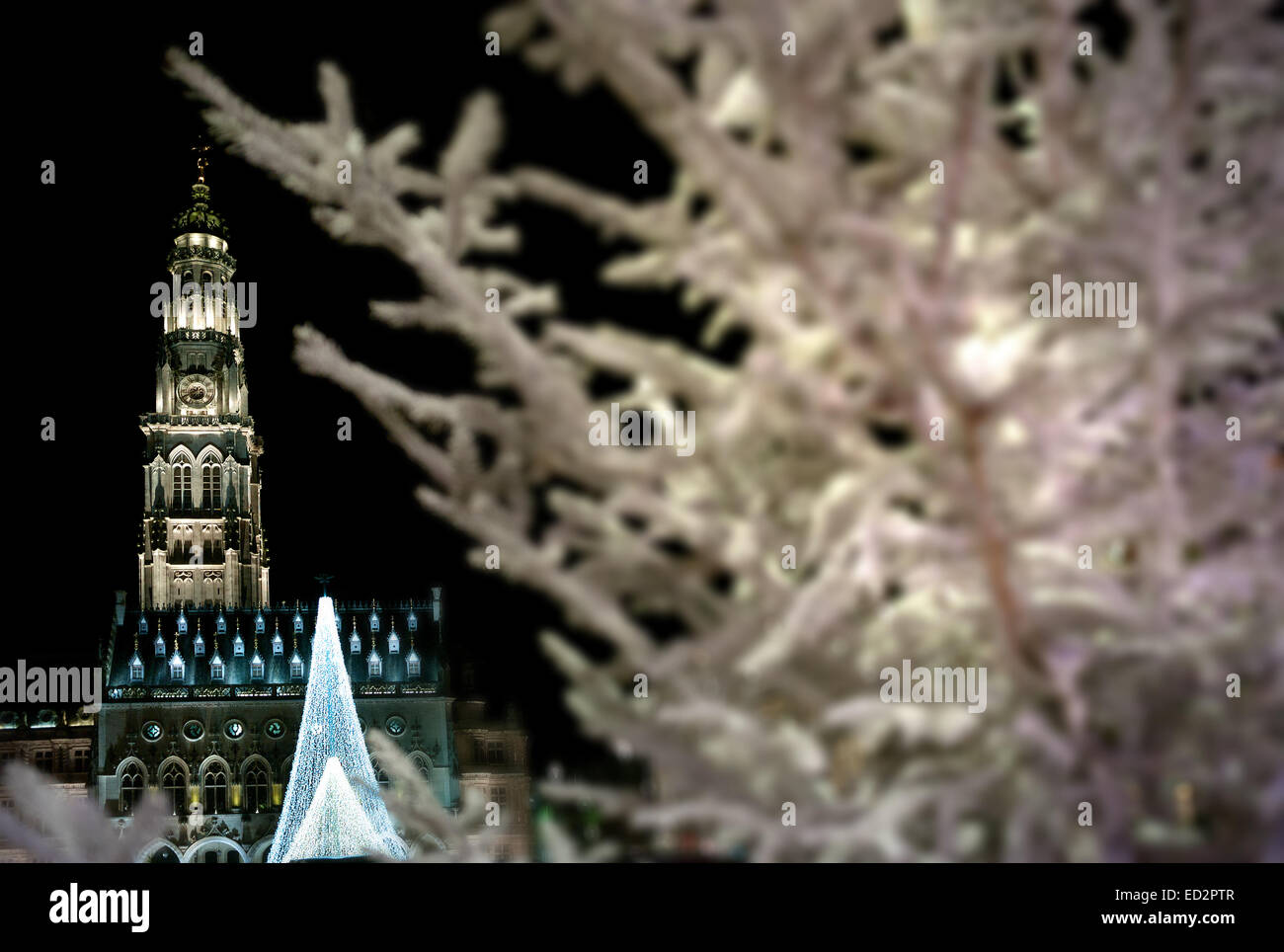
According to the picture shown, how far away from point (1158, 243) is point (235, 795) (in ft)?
143

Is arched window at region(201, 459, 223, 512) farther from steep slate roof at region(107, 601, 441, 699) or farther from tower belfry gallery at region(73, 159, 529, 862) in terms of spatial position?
steep slate roof at region(107, 601, 441, 699)

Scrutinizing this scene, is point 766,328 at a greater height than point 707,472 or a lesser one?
greater

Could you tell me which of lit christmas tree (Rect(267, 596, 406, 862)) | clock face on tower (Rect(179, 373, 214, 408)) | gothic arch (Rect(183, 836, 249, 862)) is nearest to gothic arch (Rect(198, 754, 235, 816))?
gothic arch (Rect(183, 836, 249, 862))

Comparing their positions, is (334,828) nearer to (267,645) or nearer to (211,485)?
(267,645)

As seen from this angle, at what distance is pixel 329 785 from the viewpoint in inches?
1000

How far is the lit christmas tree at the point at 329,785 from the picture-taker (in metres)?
22.9

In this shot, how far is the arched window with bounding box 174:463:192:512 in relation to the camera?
5375 cm

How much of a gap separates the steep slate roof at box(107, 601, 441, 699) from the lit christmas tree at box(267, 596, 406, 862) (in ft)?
22.7

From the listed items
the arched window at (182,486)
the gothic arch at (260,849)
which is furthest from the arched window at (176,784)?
the arched window at (182,486)
